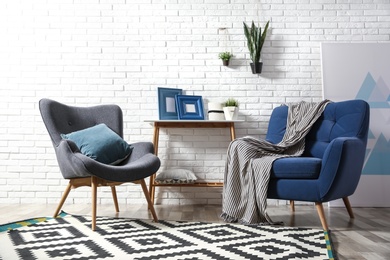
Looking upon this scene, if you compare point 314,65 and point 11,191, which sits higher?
point 314,65

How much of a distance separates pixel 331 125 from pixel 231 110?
961 mm

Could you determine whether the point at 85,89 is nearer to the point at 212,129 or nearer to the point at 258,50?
the point at 212,129

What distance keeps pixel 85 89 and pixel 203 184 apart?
156 centimetres

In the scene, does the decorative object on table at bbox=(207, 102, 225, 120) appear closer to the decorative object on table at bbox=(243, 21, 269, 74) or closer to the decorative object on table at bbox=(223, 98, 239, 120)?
the decorative object on table at bbox=(223, 98, 239, 120)

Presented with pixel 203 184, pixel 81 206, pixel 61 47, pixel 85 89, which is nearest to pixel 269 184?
pixel 203 184

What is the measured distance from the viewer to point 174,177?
394cm

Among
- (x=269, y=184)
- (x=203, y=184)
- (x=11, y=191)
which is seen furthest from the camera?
(x=11, y=191)

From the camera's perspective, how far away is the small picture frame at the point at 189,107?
4.12 metres

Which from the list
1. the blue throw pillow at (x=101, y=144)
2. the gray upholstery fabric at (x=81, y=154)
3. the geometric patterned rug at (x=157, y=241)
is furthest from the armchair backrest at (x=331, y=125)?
Result: the blue throw pillow at (x=101, y=144)

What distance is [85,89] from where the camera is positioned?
4.31 m

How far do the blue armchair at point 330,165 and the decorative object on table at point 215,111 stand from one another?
3.15 feet

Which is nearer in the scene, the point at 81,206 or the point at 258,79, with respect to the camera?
the point at 81,206

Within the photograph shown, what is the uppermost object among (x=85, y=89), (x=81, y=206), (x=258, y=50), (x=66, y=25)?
(x=66, y=25)

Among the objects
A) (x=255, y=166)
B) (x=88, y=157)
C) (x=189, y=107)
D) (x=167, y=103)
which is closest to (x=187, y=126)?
(x=189, y=107)
